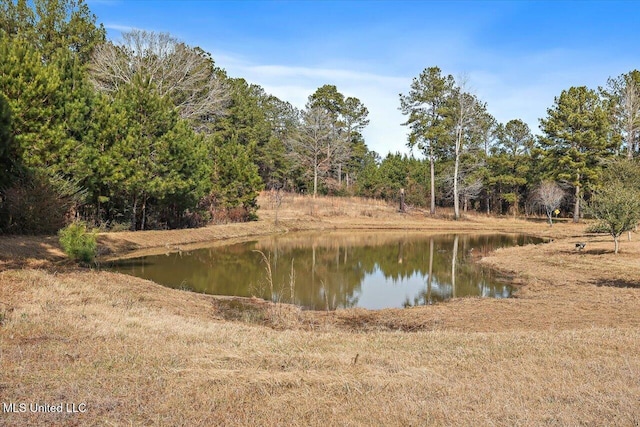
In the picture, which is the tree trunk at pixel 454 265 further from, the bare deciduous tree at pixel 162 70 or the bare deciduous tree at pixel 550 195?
the bare deciduous tree at pixel 162 70

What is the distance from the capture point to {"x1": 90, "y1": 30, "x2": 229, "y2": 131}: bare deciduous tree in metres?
37.3

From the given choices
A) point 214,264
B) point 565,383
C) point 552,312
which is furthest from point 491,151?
point 565,383

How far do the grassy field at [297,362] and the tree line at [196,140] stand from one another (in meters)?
8.88

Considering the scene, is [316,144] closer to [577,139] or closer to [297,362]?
[577,139]

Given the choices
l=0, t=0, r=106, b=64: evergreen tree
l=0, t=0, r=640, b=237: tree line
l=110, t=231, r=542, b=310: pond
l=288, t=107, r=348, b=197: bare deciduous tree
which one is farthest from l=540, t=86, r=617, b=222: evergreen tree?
l=0, t=0, r=106, b=64: evergreen tree

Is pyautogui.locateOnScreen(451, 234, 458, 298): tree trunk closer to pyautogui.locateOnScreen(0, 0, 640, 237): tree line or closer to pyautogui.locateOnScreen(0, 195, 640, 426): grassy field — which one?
pyautogui.locateOnScreen(0, 195, 640, 426): grassy field

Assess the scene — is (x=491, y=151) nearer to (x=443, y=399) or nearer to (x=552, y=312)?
(x=552, y=312)

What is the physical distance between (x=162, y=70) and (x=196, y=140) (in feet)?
39.3

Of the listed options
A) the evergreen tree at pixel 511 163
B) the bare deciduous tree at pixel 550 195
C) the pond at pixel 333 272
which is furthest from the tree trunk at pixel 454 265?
the evergreen tree at pixel 511 163

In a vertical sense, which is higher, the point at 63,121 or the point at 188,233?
the point at 63,121

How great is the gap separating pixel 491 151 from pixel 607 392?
66718 millimetres

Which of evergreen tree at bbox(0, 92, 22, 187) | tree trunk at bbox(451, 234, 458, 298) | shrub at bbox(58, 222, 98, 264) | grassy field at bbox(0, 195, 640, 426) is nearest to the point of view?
grassy field at bbox(0, 195, 640, 426)

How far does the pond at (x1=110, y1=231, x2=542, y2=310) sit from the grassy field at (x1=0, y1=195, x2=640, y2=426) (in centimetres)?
298

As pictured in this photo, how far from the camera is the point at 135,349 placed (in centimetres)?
660
